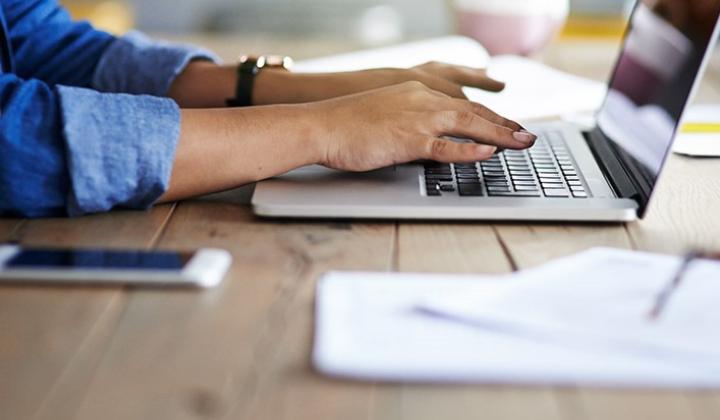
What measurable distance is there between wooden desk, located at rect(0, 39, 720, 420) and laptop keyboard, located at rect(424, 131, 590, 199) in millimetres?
60

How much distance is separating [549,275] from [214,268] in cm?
26

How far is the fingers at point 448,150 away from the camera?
104 centimetres

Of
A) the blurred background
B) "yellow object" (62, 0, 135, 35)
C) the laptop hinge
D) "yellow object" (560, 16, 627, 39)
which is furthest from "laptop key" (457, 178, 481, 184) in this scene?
the blurred background

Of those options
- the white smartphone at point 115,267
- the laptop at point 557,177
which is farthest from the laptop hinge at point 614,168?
the white smartphone at point 115,267

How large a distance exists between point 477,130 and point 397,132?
8cm

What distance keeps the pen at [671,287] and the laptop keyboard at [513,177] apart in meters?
0.23

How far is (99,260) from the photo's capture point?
0.85 metres

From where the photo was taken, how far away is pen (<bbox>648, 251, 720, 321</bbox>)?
2.36 ft

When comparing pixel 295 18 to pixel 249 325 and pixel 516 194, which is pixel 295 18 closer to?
pixel 516 194

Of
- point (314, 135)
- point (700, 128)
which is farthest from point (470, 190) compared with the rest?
point (700, 128)

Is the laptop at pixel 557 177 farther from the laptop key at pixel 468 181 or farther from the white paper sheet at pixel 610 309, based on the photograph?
the white paper sheet at pixel 610 309

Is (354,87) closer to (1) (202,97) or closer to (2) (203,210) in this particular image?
(1) (202,97)

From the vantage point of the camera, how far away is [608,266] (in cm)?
83

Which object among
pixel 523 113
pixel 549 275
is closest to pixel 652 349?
pixel 549 275
